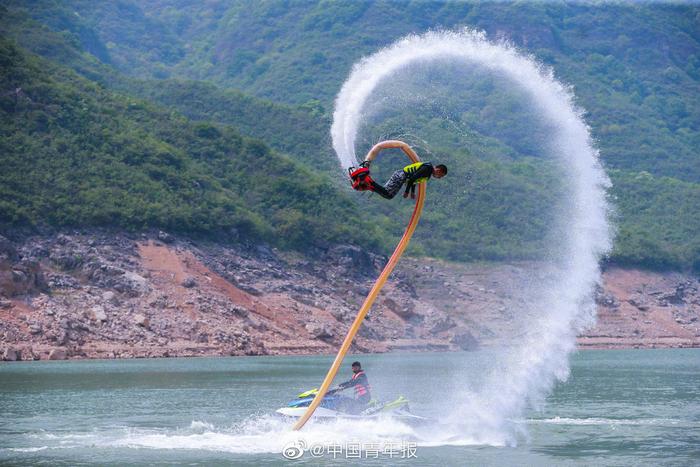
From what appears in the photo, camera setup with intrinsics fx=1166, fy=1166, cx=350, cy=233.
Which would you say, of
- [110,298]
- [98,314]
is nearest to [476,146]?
[110,298]

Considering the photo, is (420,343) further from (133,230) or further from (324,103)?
(324,103)

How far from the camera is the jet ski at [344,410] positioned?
138 feet

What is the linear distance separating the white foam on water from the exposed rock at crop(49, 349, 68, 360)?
43074mm

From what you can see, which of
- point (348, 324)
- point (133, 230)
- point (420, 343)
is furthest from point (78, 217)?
point (420, 343)

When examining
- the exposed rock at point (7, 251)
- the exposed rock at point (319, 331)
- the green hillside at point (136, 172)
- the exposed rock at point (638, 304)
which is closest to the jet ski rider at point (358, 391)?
the exposed rock at point (7, 251)

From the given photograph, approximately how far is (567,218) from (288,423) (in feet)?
47.1

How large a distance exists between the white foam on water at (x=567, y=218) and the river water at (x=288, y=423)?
0.87 metres

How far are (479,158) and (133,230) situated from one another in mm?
44999

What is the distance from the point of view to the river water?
37.2 meters

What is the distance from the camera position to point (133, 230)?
104875 mm

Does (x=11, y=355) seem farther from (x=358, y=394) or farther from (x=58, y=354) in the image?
(x=358, y=394)

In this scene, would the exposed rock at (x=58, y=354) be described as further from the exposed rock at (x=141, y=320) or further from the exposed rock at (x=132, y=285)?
the exposed rock at (x=132, y=285)

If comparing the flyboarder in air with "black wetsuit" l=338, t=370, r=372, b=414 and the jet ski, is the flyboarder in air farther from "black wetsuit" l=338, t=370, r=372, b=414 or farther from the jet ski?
"black wetsuit" l=338, t=370, r=372, b=414

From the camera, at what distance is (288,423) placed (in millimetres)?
41938
